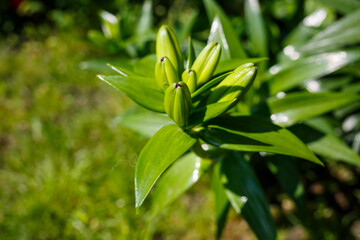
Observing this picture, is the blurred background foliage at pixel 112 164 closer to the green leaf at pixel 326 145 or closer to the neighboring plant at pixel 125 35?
the neighboring plant at pixel 125 35

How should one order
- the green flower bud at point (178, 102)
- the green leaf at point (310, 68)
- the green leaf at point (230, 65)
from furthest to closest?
1. the green leaf at point (310, 68)
2. the green leaf at point (230, 65)
3. the green flower bud at point (178, 102)

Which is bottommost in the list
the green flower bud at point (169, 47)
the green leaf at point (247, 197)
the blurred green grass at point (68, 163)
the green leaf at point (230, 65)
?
the blurred green grass at point (68, 163)

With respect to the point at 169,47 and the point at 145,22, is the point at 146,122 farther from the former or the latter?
the point at 145,22

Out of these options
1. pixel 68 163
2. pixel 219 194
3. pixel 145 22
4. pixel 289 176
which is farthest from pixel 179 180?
pixel 68 163

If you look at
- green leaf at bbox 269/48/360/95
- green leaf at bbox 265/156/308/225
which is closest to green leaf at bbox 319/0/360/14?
green leaf at bbox 269/48/360/95

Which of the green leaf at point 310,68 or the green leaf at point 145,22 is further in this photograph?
the green leaf at point 145,22

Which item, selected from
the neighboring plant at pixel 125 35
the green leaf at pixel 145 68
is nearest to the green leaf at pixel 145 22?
the neighboring plant at pixel 125 35
